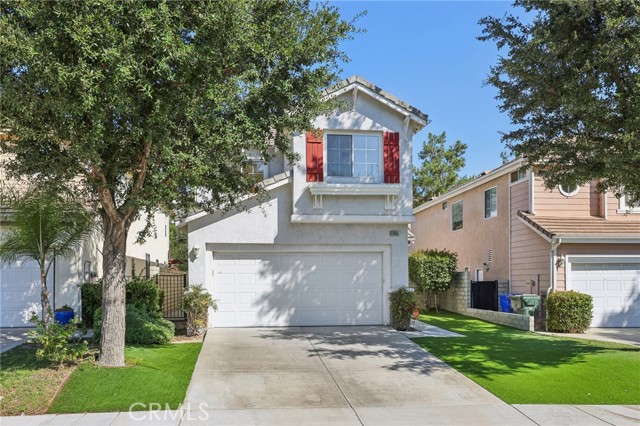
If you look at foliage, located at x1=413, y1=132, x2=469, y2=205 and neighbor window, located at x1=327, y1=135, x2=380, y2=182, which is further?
foliage, located at x1=413, y1=132, x2=469, y2=205

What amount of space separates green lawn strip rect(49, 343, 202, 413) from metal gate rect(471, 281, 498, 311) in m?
11.6

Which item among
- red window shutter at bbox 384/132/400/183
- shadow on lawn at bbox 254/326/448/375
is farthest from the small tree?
red window shutter at bbox 384/132/400/183

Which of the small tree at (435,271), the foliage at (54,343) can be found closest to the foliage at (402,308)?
the small tree at (435,271)

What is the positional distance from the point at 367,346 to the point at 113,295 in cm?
554

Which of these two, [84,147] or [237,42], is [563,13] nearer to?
[237,42]

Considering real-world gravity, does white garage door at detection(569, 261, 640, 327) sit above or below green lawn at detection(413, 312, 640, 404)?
above

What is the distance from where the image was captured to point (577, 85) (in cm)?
984

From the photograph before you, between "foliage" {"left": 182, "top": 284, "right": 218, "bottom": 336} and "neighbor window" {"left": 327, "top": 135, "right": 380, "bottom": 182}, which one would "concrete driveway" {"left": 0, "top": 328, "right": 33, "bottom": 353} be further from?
"neighbor window" {"left": 327, "top": 135, "right": 380, "bottom": 182}

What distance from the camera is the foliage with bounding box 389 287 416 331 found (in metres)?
14.1

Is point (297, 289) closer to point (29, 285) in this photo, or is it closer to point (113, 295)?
point (113, 295)

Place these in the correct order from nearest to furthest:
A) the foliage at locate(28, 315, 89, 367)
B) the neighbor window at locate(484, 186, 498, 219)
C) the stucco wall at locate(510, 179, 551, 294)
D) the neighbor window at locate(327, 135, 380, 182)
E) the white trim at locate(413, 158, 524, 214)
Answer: the foliage at locate(28, 315, 89, 367) < the neighbor window at locate(327, 135, 380, 182) < the stucco wall at locate(510, 179, 551, 294) < the white trim at locate(413, 158, 524, 214) < the neighbor window at locate(484, 186, 498, 219)

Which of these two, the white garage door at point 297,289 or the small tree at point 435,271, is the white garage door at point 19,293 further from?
the small tree at point 435,271

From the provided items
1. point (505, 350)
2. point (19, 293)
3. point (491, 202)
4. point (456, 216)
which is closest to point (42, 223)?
point (19, 293)

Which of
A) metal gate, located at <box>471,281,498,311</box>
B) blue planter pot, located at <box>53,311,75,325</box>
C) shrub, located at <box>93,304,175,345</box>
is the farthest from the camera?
metal gate, located at <box>471,281,498,311</box>
